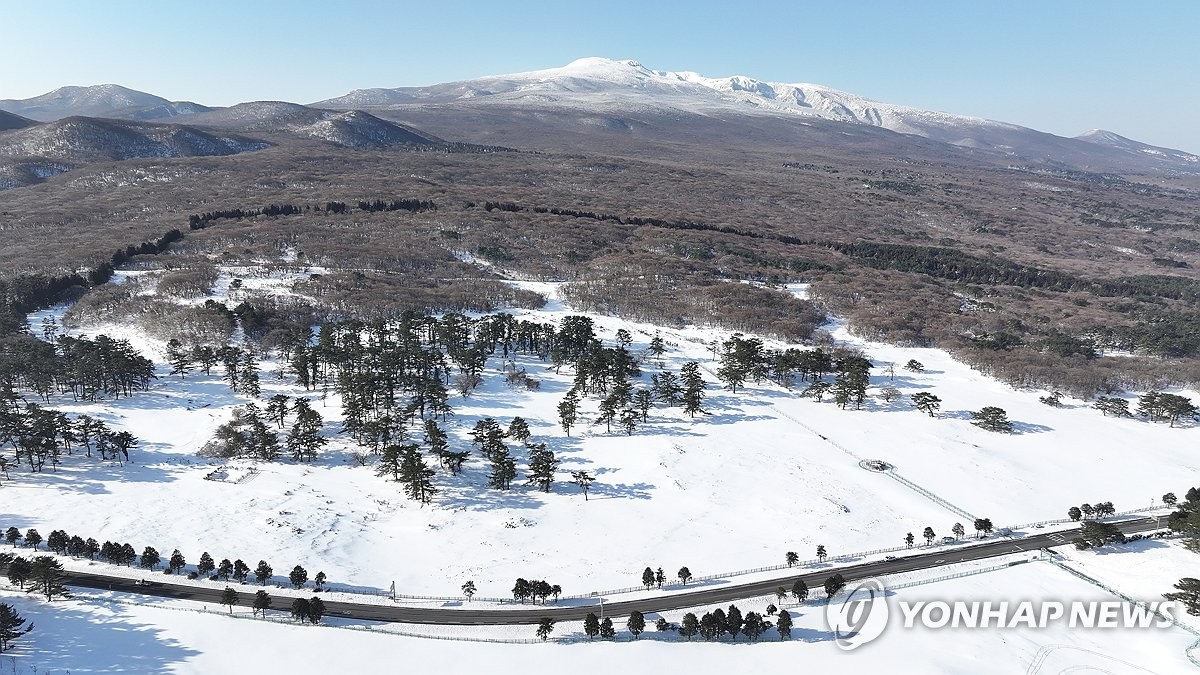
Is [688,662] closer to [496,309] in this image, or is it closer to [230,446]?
[230,446]

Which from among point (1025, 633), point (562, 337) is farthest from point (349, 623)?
point (562, 337)

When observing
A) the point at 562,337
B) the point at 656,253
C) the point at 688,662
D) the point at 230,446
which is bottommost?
the point at 688,662

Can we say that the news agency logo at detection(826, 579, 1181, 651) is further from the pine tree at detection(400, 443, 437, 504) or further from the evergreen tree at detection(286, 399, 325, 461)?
the evergreen tree at detection(286, 399, 325, 461)

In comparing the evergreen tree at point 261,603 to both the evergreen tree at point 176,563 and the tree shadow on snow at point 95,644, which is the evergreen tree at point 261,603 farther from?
the evergreen tree at point 176,563

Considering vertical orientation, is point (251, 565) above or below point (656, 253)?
below

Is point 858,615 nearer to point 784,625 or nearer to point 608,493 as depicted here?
point 784,625

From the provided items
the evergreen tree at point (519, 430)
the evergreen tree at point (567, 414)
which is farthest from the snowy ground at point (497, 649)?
A: the evergreen tree at point (567, 414)

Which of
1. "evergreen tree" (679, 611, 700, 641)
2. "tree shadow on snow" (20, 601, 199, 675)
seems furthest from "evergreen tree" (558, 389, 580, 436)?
"tree shadow on snow" (20, 601, 199, 675)
